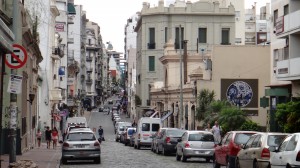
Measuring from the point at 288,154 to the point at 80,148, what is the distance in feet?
52.0

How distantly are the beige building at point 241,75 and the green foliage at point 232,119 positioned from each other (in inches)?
463

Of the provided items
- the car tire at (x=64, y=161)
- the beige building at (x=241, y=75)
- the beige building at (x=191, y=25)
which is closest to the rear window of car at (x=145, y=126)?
the beige building at (x=241, y=75)

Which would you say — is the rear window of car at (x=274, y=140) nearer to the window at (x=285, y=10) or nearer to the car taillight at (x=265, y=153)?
the car taillight at (x=265, y=153)

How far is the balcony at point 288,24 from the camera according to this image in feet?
135

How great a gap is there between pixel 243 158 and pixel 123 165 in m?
9.17

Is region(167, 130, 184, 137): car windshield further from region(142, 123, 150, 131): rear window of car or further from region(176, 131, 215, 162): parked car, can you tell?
region(142, 123, 150, 131): rear window of car

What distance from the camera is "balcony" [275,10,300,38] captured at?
41.3m

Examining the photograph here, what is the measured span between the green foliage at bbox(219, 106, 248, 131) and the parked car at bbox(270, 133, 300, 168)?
82.1ft

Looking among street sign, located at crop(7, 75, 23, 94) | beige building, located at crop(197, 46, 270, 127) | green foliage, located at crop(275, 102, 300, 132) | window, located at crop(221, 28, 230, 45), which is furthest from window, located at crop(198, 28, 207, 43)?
street sign, located at crop(7, 75, 23, 94)

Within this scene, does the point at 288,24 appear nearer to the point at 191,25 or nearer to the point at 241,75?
the point at 241,75

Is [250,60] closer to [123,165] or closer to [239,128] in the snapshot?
[239,128]

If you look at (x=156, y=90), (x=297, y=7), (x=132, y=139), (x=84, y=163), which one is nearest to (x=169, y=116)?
(x=156, y=90)

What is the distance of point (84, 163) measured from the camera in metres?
35.6

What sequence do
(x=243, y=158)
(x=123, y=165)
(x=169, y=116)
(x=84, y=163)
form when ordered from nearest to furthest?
(x=243, y=158)
(x=123, y=165)
(x=84, y=163)
(x=169, y=116)
